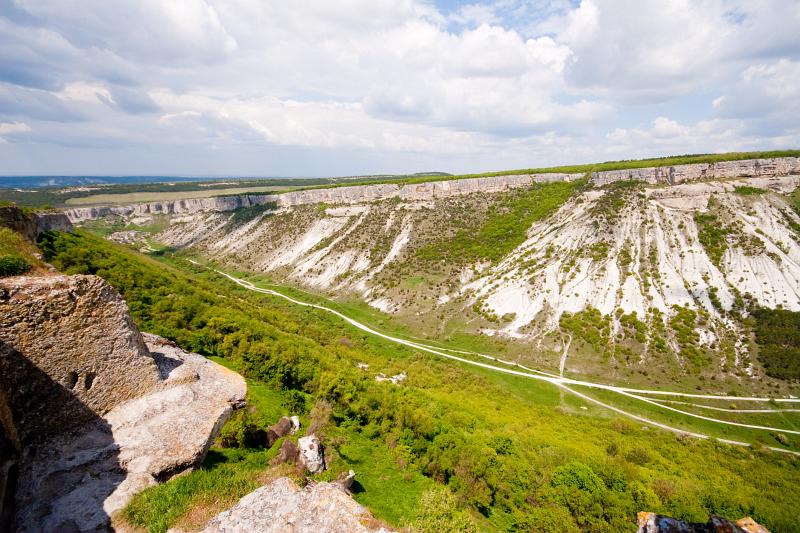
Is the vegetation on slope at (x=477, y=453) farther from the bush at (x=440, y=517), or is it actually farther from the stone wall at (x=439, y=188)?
the stone wall at (x=439, y=188)

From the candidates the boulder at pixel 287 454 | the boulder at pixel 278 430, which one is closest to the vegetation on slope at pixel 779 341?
the boulder at pixel 278 430

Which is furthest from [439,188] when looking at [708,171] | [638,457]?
[638,457]

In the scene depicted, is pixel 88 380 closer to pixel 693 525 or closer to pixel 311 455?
pixel 311 455

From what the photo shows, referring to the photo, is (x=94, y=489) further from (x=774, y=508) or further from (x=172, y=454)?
(x=774, y=508)

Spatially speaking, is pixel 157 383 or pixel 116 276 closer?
pixel 157 383

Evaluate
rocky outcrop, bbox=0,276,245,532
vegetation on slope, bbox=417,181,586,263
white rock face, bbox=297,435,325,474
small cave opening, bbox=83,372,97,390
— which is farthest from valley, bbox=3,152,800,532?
small cave opening, bbox=83,372,97,390

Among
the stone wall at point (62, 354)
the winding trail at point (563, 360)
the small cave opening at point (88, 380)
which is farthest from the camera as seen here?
the winding trail at point (563, 360)

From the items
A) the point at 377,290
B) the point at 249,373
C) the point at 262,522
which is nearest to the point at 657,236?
the point at 377,290
